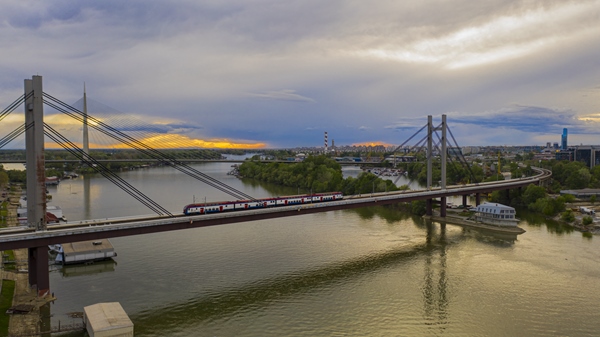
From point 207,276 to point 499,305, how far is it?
9.72m

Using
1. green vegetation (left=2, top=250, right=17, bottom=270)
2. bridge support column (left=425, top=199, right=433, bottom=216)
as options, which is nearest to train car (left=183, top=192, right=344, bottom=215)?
green vegetation (left=2, top=250, right=17, bottom=270)

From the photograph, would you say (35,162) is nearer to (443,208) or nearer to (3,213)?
(3,213)

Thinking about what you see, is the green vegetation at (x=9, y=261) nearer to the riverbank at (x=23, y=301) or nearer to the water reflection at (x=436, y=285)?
the riverbank at (x=23, y=301)

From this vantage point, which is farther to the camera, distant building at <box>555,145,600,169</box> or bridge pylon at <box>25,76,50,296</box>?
distant building at <box>555,145,600,169</box>

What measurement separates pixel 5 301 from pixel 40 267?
48.0 inches

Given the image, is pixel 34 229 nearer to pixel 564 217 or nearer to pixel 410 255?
pixel 410 255

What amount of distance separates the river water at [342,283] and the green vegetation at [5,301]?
1113 millimetres

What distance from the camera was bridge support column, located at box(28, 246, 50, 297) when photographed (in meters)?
12.6

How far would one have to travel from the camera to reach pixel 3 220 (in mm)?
24000

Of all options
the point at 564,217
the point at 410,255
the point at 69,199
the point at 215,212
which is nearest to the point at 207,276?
the point at 215,212

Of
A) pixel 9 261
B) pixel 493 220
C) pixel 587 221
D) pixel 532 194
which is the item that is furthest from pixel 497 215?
pixel 9 261

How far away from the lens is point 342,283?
1487 centimetres

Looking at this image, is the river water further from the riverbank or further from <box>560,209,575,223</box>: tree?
<box>560,209,575,223</box>: tree

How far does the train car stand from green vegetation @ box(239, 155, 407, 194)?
10.8 metres
